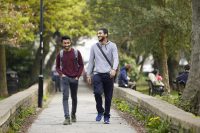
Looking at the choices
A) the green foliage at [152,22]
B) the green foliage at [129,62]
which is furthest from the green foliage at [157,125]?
the green foliage at [129,62]

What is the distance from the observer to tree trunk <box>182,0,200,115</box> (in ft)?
46.2

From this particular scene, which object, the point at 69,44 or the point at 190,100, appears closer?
the point at 69,44

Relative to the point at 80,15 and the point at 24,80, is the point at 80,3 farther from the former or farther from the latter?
the point at 24,80

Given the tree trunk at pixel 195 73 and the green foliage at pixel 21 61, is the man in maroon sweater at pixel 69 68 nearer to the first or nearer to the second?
the tree trunk at pixel 195 73

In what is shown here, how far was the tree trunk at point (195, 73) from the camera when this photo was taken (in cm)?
1408

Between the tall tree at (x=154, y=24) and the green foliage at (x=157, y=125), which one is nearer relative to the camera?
the green foliage at (x=157, y=125)

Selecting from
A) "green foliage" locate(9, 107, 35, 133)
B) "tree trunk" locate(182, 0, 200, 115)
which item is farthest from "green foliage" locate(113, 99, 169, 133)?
"green foliage" locate(9, 107, 35, 133)

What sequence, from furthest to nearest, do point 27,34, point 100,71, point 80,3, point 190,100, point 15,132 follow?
point 80,3 → point 27,34 → point 190,100 → point 100,71 → point 15,132

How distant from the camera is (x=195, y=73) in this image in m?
14.1

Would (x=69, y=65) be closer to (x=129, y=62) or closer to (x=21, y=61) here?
(x=129, y=62)

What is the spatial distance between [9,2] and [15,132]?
17.6 meters

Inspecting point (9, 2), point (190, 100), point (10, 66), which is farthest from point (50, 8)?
point (190, 100)

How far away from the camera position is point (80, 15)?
124 feet

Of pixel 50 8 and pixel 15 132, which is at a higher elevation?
pixel 50 8
